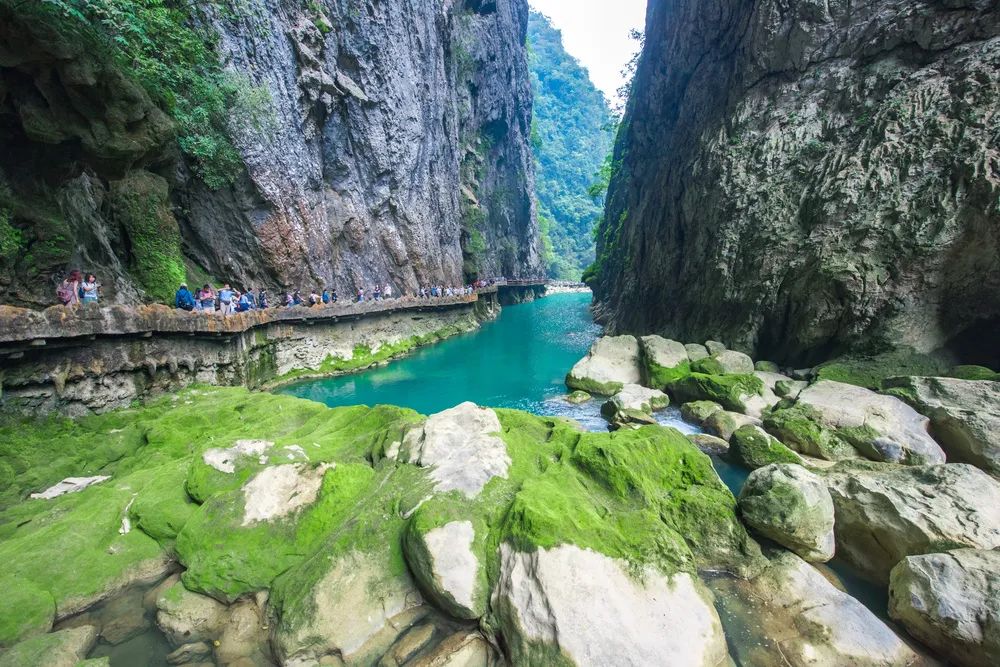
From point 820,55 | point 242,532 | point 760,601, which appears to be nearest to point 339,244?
point 242,532

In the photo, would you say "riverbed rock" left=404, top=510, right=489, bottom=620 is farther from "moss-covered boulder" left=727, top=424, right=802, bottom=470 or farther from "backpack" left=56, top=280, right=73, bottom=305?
"backpack" left=56, top=280, right=73, bottom=305

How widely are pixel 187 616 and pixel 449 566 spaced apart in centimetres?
338

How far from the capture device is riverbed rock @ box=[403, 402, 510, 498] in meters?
6.34

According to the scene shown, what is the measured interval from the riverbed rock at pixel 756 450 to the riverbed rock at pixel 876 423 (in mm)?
1549

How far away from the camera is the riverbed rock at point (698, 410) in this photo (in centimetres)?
1243

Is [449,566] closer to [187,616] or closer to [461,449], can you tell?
[461,449]

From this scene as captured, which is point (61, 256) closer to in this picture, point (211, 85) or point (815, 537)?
point (211, 85)

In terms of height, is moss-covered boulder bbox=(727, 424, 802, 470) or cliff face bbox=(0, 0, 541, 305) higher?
cliff face bbox=(0, 0, 541, 305)

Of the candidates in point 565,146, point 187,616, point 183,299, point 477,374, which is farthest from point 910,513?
point 565,146

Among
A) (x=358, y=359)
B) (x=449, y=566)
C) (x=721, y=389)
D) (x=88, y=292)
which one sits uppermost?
(x=88, y=292)

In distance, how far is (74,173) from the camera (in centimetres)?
1160

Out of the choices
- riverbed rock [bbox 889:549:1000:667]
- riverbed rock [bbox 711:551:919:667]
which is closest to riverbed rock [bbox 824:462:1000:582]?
riverbed rock [bbox 889:549:1000:667]

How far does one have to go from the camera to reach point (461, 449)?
707cm

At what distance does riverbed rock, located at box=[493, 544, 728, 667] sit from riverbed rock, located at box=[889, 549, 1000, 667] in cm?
227
